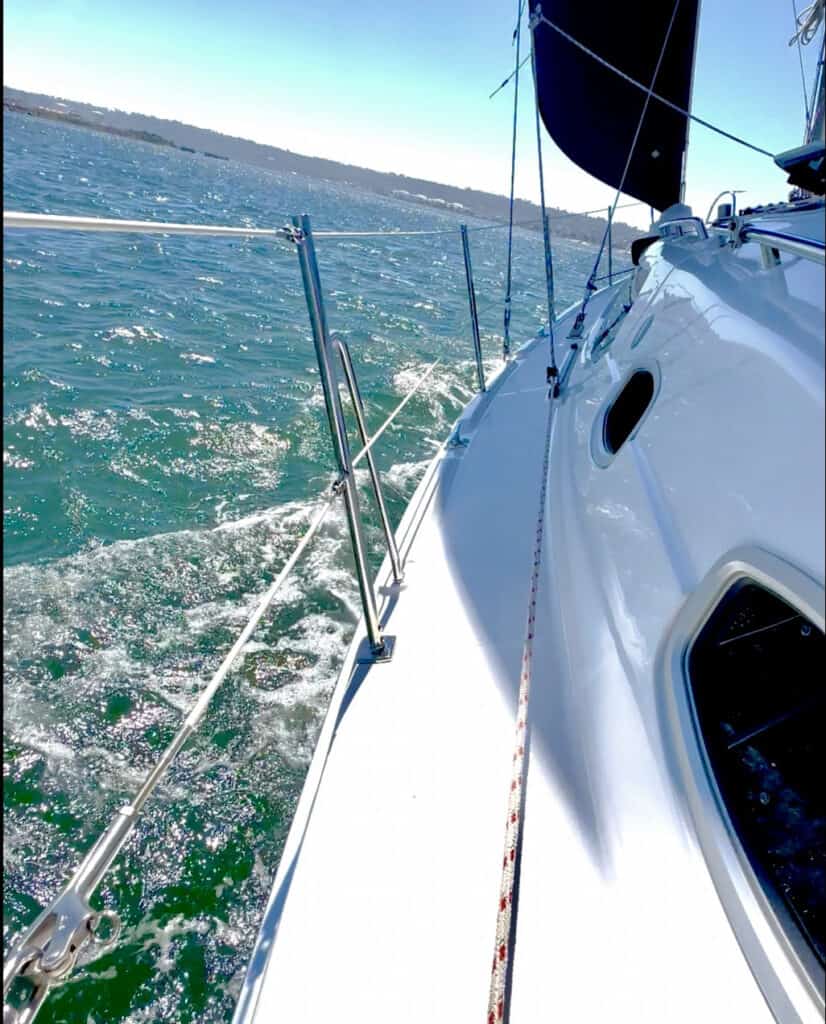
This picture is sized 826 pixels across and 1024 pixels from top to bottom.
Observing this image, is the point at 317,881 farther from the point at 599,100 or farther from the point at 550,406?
the point at 599,100

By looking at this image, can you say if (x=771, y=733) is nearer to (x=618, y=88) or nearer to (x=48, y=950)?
(x=48, y=950)

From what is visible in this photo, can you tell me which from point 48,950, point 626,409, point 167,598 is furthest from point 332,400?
point 167,598

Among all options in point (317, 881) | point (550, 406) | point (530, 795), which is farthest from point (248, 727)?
point (550, 406)

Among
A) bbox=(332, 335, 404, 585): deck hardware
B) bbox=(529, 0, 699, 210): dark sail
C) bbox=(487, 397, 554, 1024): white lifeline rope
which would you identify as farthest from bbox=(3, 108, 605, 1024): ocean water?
bbox=(529, 0, 699, 210): dark sail

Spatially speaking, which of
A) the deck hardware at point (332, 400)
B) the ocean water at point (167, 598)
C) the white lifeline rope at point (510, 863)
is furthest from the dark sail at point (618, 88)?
the white lifeline rope at point (510, 863)

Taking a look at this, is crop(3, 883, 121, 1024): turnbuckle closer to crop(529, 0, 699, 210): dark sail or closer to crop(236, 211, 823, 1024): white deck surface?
crop(236, 211, 823, 1024): white deck surface
